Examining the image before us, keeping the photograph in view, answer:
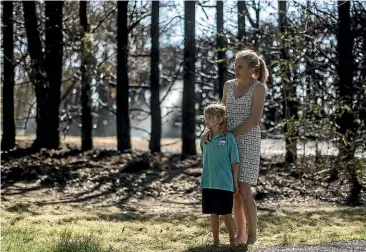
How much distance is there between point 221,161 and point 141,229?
2.13 m

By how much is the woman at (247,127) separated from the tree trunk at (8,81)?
10.1m

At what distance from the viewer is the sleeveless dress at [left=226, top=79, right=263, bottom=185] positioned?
220 inches

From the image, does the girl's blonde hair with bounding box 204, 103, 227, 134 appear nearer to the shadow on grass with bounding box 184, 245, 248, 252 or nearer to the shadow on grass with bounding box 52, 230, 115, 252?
the shadow on grass with bounding box 184, 245, 248, 252

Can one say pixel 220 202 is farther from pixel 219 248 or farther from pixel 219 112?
pixel 219 112

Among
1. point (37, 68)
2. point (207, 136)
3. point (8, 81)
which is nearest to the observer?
point (207, 136)

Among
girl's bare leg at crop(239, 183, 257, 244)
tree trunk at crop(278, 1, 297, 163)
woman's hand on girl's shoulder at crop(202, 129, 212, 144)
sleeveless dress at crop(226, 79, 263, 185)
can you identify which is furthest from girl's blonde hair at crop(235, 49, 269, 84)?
tree trunk at crop(278, 1, 297, 163)

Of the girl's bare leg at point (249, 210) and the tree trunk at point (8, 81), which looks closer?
the girl's bare leg at point (249, 210)

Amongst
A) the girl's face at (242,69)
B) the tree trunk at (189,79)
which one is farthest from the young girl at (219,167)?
the tree trunk at (189,79)

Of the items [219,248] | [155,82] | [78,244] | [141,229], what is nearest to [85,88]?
[155,82]

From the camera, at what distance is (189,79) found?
15398 mm

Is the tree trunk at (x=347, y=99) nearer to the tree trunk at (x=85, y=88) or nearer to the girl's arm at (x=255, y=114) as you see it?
the girl's arm at (x=255, y=114)

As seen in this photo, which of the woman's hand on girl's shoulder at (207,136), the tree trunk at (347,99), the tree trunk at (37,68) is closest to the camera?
the woman's hand on girl's shoulder at (207,136)

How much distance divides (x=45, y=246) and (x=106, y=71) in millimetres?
11983

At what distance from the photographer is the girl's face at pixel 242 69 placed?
18.3ft
